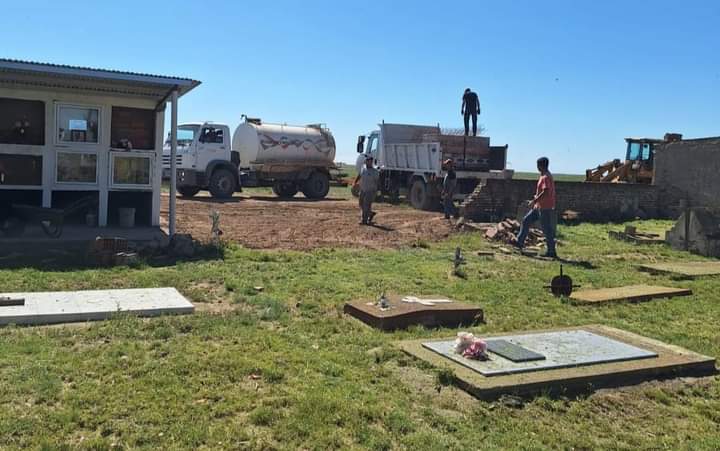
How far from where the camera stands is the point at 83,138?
12.3 m

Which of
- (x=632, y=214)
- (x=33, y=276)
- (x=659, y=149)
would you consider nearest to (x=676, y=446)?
(x=33, y=276)

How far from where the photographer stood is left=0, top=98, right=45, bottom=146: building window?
11852 millimetres

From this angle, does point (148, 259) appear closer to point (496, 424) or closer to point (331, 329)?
point (331, 329)

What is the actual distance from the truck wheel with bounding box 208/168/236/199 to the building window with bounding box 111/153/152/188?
10840mm

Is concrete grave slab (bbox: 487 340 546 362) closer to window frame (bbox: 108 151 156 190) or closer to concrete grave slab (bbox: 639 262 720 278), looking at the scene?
concrete grave slab (bbox: 639 262 720 278)

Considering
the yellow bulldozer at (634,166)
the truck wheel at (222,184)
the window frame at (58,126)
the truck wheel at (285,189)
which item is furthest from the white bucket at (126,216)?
the yellow bulldozer at (634,166)

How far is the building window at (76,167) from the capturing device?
12.2 m

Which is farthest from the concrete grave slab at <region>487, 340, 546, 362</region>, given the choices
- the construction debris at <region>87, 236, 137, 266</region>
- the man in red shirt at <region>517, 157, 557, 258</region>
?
the man in red shirt at <region>517, 157, 557, 258</region>

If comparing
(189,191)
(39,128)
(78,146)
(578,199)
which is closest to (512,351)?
(78,146)

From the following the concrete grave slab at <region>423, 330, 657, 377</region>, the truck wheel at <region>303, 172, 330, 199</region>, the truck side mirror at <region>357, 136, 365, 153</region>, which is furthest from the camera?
the truck wheel at <region>303, 172, 330, 199</region>

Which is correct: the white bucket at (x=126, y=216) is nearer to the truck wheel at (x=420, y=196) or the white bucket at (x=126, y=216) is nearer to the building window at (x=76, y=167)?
the building window at (x=76, y=167)

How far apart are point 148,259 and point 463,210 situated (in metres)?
9.87

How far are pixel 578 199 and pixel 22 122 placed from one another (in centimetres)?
1429

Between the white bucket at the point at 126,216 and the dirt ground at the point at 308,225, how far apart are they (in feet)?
3.98
